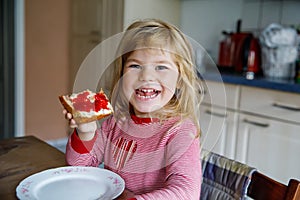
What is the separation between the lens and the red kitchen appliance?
2184mm

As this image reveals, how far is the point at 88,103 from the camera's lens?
0.77 meters

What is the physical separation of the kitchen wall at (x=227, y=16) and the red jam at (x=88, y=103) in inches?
68.6

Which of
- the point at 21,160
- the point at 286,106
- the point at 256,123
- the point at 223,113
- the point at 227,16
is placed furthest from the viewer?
the point at 227,16

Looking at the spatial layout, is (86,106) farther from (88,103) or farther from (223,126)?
(223,126)

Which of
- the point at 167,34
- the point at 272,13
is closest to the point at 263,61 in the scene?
the point at 272,13

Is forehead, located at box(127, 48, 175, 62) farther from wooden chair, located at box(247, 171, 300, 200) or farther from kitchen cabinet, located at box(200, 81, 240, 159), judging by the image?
kitchen cabinet, located at box(200, 81, 240, 159)

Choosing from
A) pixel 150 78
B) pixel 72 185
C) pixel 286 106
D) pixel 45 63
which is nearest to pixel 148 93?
pixel 150 78

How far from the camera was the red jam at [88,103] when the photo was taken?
29.8 inches

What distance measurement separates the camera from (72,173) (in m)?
0.77

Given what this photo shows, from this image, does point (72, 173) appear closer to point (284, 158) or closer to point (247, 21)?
point (284, 158)

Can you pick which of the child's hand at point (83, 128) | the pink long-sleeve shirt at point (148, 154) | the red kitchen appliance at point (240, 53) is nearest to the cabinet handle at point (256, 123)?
the red kitchen appliance at point (240, 53)

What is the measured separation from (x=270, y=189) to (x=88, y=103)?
406mm

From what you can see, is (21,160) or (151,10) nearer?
(21,160)

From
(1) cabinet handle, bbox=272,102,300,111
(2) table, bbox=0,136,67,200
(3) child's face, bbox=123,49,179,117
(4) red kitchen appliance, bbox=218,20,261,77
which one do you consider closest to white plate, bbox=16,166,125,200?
(2) table, bbox=0,136,67,200
